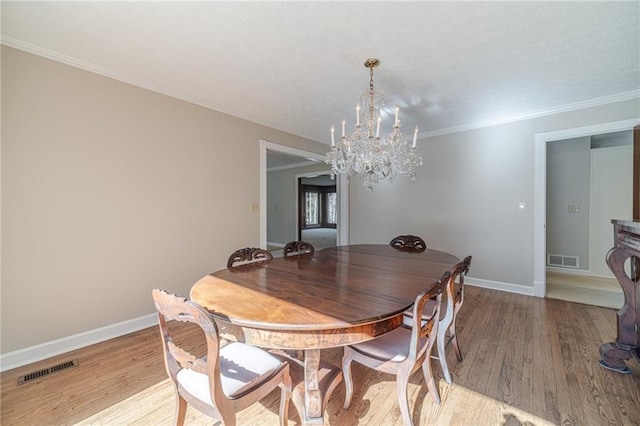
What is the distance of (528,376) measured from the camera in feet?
5.79

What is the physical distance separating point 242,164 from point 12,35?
203 cm

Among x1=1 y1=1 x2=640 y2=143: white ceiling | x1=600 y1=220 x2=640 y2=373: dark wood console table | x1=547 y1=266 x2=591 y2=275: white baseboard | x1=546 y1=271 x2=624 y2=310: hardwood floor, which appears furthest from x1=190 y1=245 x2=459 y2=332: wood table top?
x1=547 y1=266 x2=591 y2=275: white baseboard

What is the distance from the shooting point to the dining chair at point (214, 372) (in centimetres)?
92

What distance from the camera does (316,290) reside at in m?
1.41

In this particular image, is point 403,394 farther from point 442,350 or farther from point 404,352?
point 442,350

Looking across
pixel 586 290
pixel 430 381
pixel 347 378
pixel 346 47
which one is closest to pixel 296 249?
pixel 347 378

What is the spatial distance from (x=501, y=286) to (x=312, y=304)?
3574 mm

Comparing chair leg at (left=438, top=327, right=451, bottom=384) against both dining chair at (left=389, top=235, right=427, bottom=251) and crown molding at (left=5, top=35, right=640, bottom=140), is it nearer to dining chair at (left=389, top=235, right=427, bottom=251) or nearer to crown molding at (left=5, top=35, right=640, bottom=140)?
dining chair at (left=389, top=235, right=427, bottom=251)

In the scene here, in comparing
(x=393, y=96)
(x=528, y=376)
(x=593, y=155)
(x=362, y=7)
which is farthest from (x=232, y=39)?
(x=593, y=155)

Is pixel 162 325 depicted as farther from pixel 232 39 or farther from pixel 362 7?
pixel 362 7

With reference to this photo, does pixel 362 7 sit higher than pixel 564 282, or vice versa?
pixel 362 7

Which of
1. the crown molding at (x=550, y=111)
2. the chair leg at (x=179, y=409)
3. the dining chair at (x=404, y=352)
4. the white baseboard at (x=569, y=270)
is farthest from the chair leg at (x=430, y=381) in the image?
the white baseboard at (x=569, y=270)

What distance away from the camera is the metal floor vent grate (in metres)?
1.75

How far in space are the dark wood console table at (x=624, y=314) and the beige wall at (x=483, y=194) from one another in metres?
1.59
